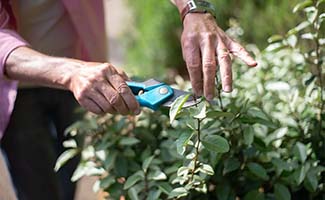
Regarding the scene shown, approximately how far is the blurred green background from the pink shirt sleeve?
7.04 ft

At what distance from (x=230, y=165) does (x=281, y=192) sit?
154 mm

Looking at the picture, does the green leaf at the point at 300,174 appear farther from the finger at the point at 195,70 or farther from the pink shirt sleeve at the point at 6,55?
the pink shirt sleeve at the point at 6,55

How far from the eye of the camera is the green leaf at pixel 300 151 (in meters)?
2.16

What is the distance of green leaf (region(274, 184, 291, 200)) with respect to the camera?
2102 mm

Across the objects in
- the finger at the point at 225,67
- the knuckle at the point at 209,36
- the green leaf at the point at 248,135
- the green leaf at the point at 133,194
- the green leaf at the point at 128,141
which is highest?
the knuckle at the point at 209,36

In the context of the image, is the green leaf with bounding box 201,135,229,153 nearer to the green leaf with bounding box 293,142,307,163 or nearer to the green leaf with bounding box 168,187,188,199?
the green leaf with bounding box 168,187,188,199

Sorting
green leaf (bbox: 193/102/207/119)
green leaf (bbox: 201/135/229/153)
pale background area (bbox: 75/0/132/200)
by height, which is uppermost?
green leaf (bbox: 193/102/207/119)

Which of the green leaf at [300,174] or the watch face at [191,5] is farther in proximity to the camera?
the green leaf at [300,174]

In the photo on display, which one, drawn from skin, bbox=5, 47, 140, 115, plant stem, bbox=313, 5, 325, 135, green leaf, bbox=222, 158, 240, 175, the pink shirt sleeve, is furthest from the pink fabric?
plant stem, bbox=313, 5, 325, 135

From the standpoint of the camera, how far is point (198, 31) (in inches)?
74.0

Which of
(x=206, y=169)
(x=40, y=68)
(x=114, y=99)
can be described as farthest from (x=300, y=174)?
(x=40, y=68)

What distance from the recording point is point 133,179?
214cm

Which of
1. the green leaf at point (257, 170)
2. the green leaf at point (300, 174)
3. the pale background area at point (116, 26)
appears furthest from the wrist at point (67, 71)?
the pale background area at point (116, 26)

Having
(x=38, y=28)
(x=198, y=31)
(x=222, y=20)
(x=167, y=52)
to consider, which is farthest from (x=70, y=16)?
(x=167, y=52)
